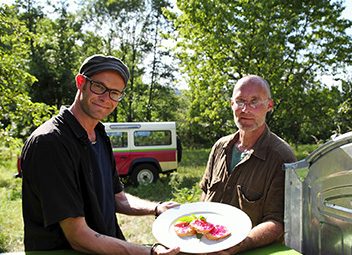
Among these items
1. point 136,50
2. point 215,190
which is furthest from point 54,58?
point 215,190

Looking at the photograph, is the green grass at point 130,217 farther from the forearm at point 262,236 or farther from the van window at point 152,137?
the forearm at point 262,236

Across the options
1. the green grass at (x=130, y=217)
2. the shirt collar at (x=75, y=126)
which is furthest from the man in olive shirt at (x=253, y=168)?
the green grass at (x=130, y=217)

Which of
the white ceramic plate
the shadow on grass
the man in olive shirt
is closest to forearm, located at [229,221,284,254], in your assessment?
the man in olive shirt

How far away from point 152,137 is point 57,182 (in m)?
9.81

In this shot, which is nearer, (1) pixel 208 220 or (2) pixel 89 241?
(2) pixel 89 241

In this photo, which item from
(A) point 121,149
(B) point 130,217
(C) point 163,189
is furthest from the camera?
(A) point 121,149

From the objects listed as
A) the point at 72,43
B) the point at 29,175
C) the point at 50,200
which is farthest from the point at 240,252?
the point at 72,43

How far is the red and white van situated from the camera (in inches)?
439

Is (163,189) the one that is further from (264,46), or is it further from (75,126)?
(75,126)

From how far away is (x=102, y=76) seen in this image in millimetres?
2041

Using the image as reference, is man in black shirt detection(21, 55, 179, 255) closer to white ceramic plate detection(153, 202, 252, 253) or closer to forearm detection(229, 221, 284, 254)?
white ceramic plate detection(153, 202, 252, 253)

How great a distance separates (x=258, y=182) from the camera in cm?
232

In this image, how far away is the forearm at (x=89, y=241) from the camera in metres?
1.77

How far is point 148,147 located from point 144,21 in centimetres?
1743
